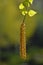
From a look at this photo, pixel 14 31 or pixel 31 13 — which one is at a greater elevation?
pixel 31 13

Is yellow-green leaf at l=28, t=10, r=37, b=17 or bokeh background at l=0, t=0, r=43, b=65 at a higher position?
yellow-green leaf at l=28, t=10, r=37, b=17

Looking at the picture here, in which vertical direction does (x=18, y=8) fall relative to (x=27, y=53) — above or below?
above

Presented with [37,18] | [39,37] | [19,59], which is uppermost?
[37,18]

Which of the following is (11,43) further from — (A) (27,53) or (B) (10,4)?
(B) (10,4)

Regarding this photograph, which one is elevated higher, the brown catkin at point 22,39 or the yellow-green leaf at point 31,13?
the yellow-green leaf at point 31,13

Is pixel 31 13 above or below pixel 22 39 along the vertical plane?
above

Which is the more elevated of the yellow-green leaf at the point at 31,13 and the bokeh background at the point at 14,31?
the yellow-green leaf at the point at 31,13

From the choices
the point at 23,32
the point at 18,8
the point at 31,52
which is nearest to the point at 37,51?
the point at 31,52

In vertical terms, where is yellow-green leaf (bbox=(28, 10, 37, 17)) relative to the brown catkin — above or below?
above
